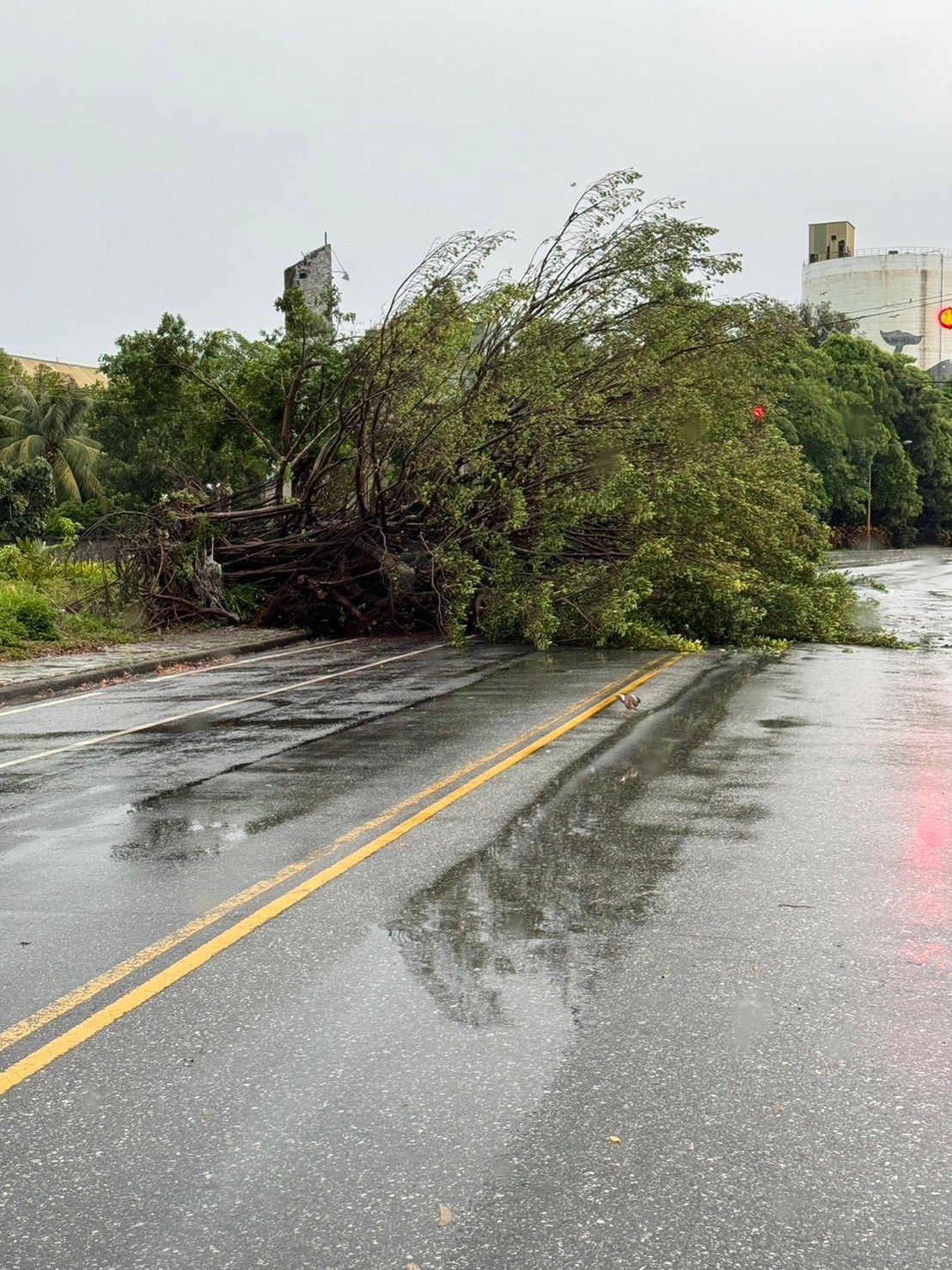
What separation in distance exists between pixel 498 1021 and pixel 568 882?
1997 millimetres

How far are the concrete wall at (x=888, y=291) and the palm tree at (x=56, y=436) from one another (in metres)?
64.9

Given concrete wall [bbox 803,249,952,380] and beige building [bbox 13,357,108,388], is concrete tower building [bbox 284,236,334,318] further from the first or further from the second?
concrete wall [bbox 803,249,952,380]

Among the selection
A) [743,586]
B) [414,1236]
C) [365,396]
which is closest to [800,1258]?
[414,1236]

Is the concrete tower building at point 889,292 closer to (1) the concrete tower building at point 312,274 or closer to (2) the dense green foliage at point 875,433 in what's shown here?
(2) the dense green foliage at point 875,433

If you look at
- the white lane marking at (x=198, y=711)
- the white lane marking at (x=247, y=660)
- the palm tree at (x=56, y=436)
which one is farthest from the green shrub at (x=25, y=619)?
the palm tree at (x=56, y=436)

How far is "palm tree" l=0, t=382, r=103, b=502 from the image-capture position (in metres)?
55.8

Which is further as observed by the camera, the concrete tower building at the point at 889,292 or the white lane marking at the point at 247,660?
the concrete tower building at the point at 889,292

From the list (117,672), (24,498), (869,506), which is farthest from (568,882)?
(869,506)

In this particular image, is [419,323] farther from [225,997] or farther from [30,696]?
[225,997]

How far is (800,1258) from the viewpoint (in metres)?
3.37

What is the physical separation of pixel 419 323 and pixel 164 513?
5.46m

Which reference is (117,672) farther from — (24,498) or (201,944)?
(24,498)

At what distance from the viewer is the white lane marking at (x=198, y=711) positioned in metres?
11.4

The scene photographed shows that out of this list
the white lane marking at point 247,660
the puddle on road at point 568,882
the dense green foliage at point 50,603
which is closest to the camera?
the puddle on road at point 568,882
